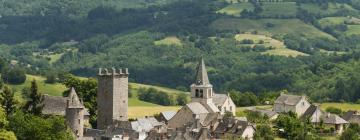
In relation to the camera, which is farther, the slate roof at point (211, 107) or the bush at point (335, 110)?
the bush at point (335, 110)

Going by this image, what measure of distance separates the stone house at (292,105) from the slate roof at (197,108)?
1655 cm

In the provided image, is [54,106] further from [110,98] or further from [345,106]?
[345,106]

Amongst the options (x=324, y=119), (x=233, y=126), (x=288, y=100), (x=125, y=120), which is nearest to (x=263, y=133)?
(x=233, y=126)

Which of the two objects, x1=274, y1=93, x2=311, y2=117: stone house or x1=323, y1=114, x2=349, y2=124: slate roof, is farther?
x1=274, y1=93, x2=311, y2=117: stone house

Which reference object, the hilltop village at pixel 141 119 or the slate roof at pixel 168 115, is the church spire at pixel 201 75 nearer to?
the hilltop village at pixel 141 119

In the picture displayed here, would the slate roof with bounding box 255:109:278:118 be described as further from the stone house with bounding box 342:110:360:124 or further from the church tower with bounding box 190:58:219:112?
the stone house with bounding box 342:110:360:124

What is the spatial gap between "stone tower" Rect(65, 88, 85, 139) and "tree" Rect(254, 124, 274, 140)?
18154 millimetres

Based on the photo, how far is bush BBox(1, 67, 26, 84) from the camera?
131500 mm

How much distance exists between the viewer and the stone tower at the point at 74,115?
83125 mm

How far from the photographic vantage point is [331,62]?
7195 inches

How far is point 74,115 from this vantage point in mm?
83438

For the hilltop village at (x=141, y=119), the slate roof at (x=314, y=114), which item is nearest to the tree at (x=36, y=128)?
the hilltop village at (x=141, y=119)

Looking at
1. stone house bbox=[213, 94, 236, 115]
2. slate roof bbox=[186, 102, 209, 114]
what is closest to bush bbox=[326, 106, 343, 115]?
stone house bbox=[213, 94, 236, 115]

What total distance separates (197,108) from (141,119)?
270 inches
